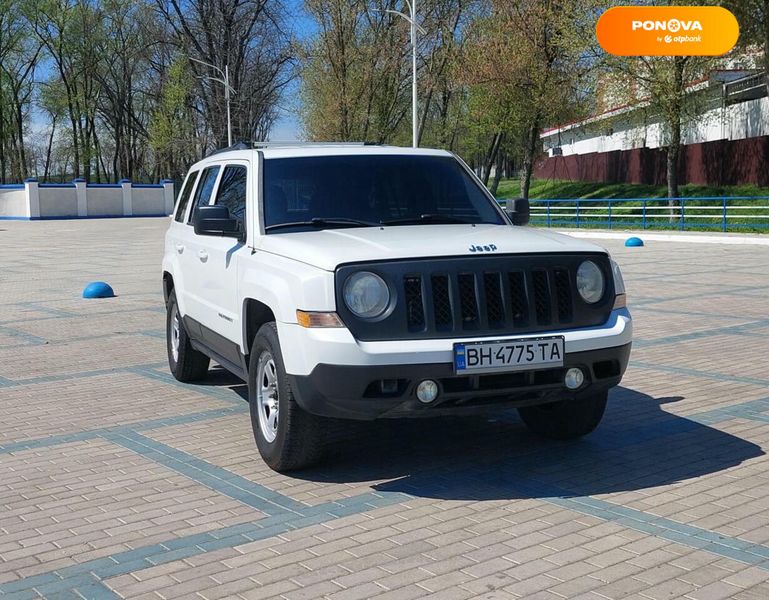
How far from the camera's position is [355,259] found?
5.22 m

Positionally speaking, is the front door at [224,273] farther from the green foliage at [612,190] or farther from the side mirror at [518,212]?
the green foliage at [612,190]

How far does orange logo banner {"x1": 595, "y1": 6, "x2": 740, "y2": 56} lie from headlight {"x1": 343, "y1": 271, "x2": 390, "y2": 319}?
3292 cm

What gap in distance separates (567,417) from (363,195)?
191 centimetres

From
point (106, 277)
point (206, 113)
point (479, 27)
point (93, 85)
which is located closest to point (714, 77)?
point (479, 27)

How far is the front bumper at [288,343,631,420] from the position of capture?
16.8 ft

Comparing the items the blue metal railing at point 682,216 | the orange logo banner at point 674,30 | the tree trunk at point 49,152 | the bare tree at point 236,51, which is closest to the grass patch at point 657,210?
the blue metal railing at point 682,216

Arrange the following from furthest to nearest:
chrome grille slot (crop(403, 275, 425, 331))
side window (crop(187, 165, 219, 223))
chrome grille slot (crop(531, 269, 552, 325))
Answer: side window (crop(187, 165, 219, 223)) < chrome grille slot (crop(531, 269, 552, 325)) < chrome grille slot (crop(403, 275, 425, 331))

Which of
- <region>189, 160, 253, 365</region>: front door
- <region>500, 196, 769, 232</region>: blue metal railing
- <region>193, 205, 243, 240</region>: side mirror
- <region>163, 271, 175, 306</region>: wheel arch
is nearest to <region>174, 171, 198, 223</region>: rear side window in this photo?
<region>163, 271, 175, 306</region>: wheel arch

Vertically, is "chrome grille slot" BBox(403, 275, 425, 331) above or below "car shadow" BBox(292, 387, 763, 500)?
above

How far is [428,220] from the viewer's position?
6.36 meters

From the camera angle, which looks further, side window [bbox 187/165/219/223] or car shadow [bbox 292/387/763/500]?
side window [bbox 187/165/219/223]

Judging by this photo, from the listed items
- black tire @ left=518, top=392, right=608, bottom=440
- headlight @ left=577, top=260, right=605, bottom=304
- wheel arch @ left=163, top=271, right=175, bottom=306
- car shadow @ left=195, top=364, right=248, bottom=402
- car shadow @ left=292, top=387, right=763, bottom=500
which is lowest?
car shadow @ left=292, top=387, right=763, bottom=500

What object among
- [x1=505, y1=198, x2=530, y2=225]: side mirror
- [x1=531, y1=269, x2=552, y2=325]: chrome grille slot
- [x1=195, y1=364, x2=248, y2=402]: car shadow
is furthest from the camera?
[x1=195, y1=364, x2=248, y2=402]: car shadow

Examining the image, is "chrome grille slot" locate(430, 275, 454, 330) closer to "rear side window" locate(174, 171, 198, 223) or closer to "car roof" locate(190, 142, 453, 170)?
"car roof" locate(190, 142, 453, 170)
